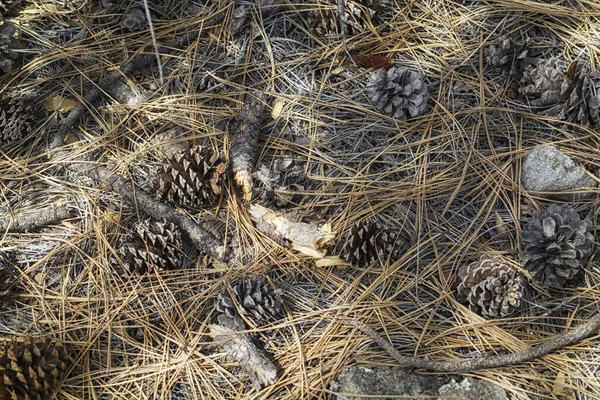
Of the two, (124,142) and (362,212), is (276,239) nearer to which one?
(362,212)

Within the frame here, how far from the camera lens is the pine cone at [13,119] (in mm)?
2324

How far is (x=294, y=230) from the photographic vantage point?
210 cm

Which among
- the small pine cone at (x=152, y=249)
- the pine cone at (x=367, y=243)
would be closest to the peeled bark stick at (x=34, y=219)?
the small pine cone at (x=152, y=249)

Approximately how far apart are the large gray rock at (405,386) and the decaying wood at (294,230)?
18.0 inches

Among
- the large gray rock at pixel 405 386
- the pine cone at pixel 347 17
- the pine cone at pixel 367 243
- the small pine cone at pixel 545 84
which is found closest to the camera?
the large gray rock at pixel 405 386

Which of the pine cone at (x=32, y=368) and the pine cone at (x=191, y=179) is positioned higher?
the pine cone at (x=191, y=179)

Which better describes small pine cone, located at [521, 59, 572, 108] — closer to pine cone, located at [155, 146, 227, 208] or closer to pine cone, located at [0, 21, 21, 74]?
pine cone, located at [155, 146, 227, 208]

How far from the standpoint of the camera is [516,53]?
7.86 ft

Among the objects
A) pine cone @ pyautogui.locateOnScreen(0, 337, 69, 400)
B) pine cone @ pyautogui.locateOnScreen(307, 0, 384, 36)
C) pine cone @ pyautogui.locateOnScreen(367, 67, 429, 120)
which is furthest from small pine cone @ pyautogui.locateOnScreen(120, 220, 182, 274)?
pine cone @ pyautogui.locateOnScreen(307, 0, 384, 36)

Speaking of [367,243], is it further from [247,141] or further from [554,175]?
[554,175]

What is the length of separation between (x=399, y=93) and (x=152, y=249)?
114 centimetres

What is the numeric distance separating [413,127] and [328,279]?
74cm

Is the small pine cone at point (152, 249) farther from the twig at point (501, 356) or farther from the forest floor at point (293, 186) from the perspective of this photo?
the twig at point (501, 356)

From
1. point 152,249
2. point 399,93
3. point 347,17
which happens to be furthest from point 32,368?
point 347,17
